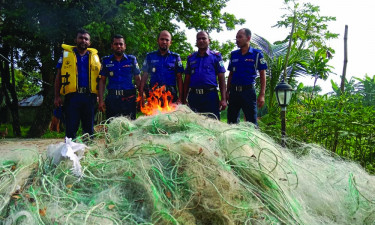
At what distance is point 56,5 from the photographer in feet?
36.2

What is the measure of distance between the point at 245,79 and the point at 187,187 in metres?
3.28

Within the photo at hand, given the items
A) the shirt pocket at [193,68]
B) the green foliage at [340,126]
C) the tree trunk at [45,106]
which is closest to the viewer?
the green foliage at [340,126]

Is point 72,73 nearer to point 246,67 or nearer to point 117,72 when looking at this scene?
point 117,72

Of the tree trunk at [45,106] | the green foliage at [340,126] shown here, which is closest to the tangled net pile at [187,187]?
the green foliage at [340,126]

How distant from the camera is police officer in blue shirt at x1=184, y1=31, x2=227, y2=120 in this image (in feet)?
16.9

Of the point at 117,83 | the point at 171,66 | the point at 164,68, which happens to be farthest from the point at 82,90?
the point at 171,66

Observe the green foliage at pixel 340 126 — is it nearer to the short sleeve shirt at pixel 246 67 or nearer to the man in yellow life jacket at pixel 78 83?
the short sleeve shirt at pixel 246 67

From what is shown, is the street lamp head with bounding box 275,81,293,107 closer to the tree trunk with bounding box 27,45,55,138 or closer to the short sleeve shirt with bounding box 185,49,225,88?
the short sleeve shirt with bounding box 185,49,225,88

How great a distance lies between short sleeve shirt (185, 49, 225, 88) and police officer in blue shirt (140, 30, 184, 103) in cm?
21

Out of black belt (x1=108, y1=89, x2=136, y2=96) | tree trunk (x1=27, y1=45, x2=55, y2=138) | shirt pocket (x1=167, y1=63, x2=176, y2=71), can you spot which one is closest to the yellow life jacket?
black belt (x1=108, y1=89, x2=136, y2=96)

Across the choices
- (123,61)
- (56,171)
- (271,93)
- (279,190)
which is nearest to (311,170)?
(279,190)

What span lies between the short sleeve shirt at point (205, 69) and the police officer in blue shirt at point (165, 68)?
210mm

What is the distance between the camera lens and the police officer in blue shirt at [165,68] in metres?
5.21

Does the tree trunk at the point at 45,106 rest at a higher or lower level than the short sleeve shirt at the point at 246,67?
lower
